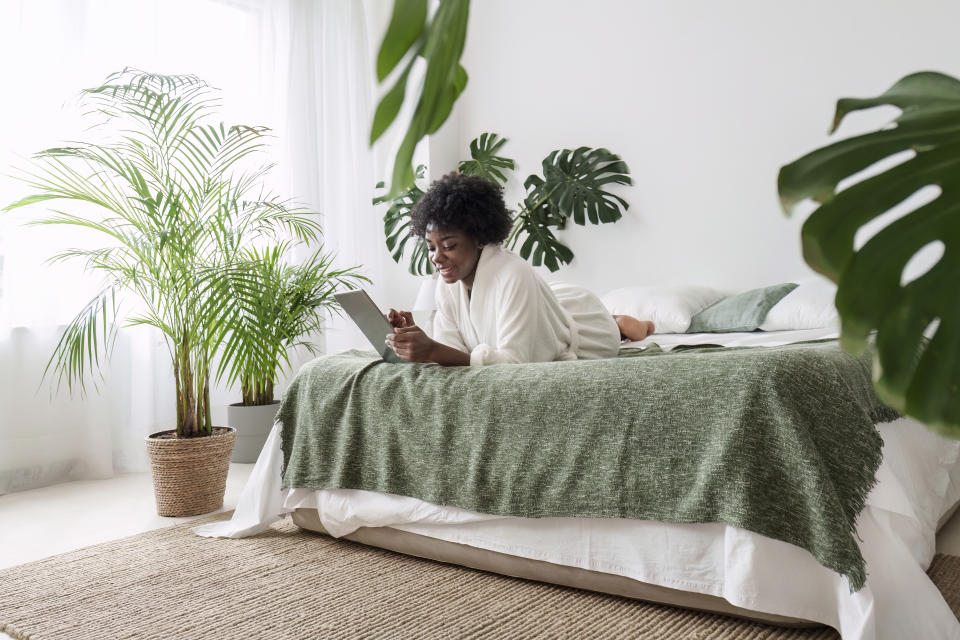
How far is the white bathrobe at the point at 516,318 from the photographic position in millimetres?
2145

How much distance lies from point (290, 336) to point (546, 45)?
7.84 ft

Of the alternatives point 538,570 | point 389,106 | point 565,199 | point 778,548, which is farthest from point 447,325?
point 565,199

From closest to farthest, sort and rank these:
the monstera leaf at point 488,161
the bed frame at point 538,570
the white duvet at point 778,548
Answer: the white duvet at point 778,548, the bed frame at point 538,570, the monstera leaf at point 488,161

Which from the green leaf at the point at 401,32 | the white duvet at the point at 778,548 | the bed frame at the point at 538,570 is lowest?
the bed frame at the point at 538,570

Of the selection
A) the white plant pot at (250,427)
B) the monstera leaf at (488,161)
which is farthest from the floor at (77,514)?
the monstera leaf at (488,161)

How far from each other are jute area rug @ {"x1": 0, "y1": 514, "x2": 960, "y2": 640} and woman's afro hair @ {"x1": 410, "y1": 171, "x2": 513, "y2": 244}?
3.09 feet

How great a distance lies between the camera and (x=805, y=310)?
10.5 feet

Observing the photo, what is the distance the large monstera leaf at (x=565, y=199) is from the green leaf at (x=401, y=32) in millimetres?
3823

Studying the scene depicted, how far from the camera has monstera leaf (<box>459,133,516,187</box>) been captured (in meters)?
4.78

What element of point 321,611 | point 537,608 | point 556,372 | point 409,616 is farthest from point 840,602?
point 321,611

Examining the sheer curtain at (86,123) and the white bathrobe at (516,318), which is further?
the sheer curtain at (86,123)

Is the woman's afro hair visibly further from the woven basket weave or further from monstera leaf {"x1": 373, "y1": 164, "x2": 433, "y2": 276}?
monstera leaf {"x1": 373, "y1": 164, "x2": 433, "y2": 276}

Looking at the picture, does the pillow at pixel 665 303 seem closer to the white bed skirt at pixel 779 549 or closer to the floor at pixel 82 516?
the floor at pixel 82 516

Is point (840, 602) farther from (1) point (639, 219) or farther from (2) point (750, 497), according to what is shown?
(1) point (639, 219)
